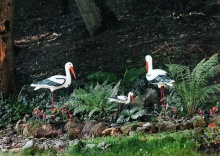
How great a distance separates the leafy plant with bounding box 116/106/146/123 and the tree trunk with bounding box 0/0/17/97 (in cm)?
304

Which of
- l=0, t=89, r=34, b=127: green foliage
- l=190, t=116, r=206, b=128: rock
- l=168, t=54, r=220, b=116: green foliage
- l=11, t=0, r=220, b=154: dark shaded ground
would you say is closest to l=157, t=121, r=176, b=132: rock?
l=190, t=116, r=206, b=128: rock

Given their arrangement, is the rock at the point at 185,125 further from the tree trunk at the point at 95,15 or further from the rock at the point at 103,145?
the tree trunk at the point at 95,15

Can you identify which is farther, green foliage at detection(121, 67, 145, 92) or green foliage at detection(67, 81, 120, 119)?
green foliage at detection(121, 67, 145, 92)

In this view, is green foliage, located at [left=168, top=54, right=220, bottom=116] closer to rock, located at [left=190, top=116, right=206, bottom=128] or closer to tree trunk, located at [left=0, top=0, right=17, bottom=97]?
rock, located at [left=190, top=116, right=206, bottom=128]

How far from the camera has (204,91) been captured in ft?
27.8

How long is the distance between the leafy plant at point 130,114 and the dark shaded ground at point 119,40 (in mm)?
3118

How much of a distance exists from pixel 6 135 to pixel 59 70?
4.08 m

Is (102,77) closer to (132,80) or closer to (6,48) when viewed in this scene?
(132,80)

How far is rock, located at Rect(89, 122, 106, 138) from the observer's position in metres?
7.79

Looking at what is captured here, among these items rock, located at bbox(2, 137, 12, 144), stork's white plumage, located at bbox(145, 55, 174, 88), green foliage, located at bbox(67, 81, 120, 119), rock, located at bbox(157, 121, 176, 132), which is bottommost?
rock, located at bbox(2, 137, 12, 144)

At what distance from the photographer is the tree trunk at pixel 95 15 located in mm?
13883

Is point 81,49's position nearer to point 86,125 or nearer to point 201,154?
point 86,125

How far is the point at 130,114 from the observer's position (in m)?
8.45

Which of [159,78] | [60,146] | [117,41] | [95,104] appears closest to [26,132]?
[95,104]
